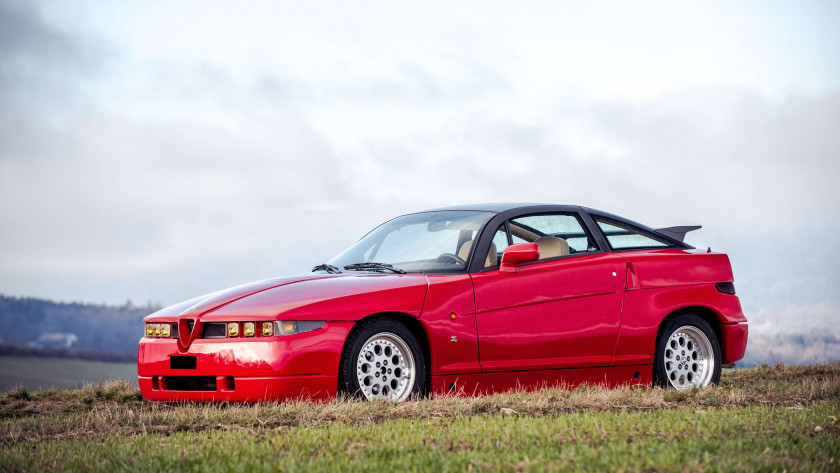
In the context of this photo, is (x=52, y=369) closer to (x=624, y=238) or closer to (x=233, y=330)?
(x=624, y=238)

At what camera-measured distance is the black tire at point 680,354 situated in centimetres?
817

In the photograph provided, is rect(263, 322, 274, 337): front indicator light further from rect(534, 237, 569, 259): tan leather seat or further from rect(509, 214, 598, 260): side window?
rect(534, 237, 569, 259): tan leather seat

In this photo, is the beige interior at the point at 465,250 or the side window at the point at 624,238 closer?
the beige interior at the point at 465,250

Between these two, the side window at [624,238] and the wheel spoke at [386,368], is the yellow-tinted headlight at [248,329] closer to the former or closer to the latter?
the wheel spoke at [386,368]

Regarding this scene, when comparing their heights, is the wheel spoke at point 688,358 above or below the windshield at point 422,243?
Result: below

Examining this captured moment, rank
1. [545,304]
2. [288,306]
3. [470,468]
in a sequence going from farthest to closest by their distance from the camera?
1. [545,304]
2. [288,306]
3. [470,468]

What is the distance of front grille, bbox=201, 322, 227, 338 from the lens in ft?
21.8

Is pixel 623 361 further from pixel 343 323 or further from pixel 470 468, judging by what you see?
pixel 470 468

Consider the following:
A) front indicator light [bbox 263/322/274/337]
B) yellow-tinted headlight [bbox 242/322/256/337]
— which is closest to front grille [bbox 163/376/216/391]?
yellow-tinted headlight [bbox 242/322/256/337]

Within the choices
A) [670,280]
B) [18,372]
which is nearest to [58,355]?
[18,372]

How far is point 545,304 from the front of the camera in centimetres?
751

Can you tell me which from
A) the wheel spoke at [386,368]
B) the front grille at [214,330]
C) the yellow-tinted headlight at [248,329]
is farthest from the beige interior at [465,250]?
the front grille at [214,330]

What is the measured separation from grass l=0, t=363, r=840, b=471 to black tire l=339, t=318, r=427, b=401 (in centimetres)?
17

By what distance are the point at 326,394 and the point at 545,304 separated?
206 cm
